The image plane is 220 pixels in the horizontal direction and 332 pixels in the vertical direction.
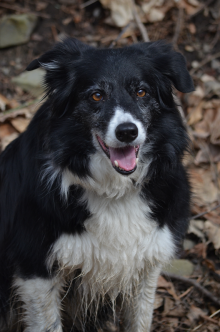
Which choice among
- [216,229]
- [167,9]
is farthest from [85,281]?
[167,9]

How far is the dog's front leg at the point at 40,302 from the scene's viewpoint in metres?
3.22

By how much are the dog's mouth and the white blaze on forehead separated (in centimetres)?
10

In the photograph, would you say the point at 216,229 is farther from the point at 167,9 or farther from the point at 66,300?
the point at 167,9

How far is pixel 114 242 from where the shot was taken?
10.3 feet

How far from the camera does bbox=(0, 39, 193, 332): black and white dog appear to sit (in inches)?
120

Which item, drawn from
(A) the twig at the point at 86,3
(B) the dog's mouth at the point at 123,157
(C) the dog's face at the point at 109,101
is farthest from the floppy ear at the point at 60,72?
(A) the twig at the point at 86,3

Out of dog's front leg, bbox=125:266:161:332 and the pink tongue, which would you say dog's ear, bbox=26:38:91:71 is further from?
dog's front leg, bbox=125:266:161:332

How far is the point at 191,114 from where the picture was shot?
613 cm

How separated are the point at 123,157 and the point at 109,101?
1.38 ft

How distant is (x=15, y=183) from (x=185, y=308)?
223cm

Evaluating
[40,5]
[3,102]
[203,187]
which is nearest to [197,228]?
[203,187]

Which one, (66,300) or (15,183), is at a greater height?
(15,183)

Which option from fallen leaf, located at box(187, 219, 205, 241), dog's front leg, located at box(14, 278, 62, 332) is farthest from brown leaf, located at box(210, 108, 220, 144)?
dog's front leg, located at box(14, 278, 62, 332)

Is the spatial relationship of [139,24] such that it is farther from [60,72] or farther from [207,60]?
[60,72]
